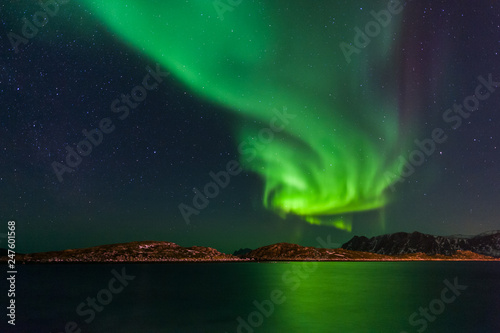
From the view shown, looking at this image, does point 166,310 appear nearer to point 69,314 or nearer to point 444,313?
point 69,314

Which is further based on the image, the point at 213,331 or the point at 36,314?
the point at 36,314

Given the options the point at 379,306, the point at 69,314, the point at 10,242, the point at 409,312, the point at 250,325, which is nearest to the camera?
the point at 10,242

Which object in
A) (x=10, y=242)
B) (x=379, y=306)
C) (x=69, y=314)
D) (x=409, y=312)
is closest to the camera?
(x=10, y=242)

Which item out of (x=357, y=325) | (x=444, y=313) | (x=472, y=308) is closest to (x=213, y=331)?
(x=357, y=325)

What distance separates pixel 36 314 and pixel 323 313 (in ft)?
101

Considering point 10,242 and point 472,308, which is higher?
point 10,242

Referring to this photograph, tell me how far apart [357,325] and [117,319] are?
73.3 ft

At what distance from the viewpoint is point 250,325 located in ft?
113

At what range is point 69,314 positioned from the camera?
135ft

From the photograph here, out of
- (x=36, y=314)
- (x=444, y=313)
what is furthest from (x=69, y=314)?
(x=444, y=313)

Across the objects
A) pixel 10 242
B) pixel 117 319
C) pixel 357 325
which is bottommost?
pixel 357 325

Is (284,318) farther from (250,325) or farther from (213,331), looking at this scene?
(213,331)

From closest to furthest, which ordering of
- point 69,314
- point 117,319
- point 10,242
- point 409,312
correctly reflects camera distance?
point 10,242 → point 117,319 → point 69,314 → point 409,312

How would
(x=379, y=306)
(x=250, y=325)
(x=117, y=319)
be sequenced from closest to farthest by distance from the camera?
(x=250, y=325), (x=117, y=319), (x=379, y=306)
